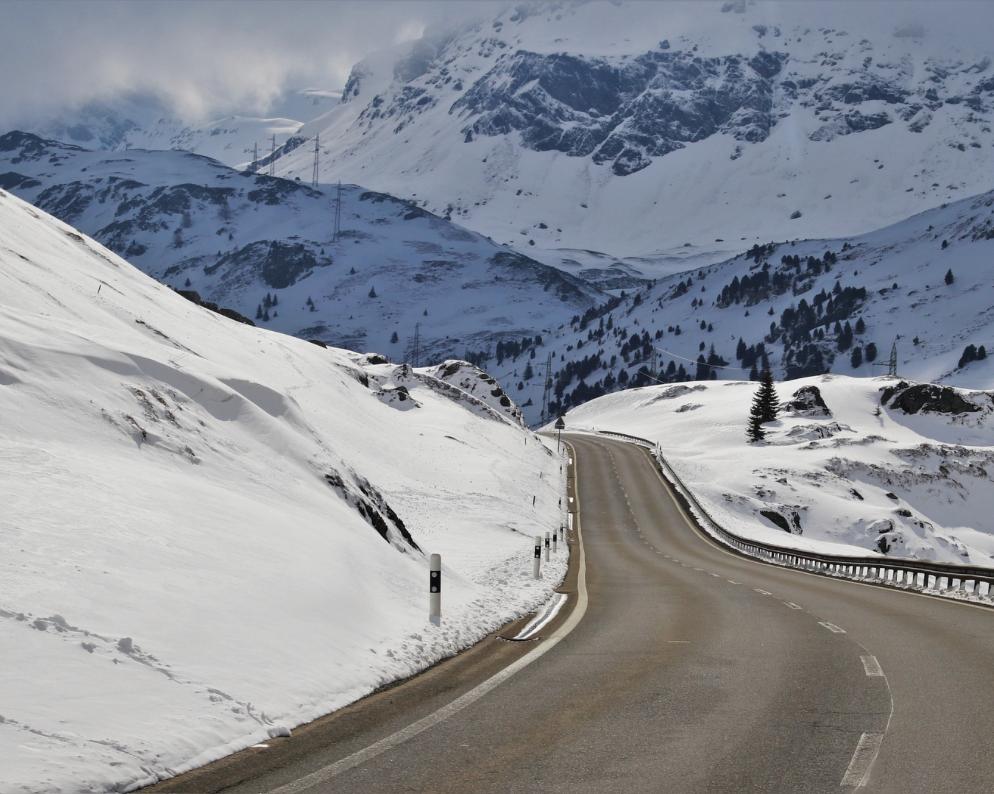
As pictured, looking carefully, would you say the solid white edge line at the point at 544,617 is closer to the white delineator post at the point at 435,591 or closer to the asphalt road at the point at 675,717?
the asphalt road at the point at 675,717

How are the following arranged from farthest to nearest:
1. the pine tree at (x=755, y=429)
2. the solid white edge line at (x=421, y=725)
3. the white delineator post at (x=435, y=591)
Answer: the pine tree at (x=755, y=429)
the white delineator post at (x=435, y=591)
the solid white edge line at (x=421, y=725)

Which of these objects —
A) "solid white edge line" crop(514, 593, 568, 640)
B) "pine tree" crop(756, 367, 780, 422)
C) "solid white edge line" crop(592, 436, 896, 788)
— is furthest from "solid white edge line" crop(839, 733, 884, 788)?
"pine tree" crop(756, 367, 780, 422)

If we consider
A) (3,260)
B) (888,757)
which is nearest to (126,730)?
(888,757)

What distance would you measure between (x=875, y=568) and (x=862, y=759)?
27919 mm

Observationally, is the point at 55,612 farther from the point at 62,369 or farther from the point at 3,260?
the point at 3,260

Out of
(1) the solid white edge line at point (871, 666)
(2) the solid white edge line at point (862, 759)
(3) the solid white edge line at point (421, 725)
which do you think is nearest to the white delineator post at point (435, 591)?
(3) the solid white edge line at point (421, 725)

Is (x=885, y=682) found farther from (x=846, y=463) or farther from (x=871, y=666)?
(x=846, y=463)

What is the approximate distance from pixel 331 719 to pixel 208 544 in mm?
3333

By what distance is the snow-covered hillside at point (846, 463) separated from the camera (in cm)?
7012

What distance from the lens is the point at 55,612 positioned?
24.6 ft

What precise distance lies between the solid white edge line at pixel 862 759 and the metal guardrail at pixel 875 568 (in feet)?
49.4

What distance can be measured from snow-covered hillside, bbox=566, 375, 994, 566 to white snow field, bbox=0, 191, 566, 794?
43.5m

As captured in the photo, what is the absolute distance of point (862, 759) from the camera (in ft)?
22.9

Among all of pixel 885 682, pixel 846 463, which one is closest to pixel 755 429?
pixel 846 463
